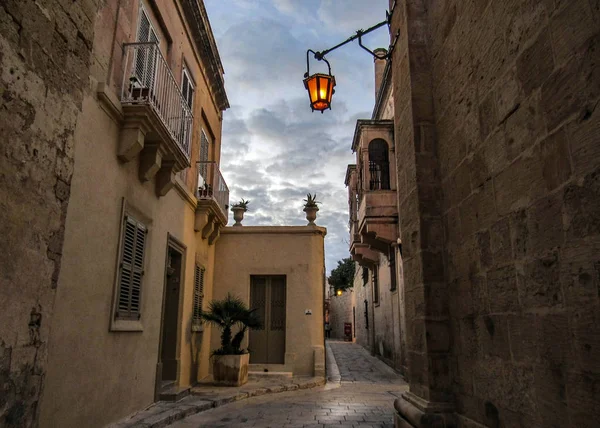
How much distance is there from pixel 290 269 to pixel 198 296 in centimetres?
272

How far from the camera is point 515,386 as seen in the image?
3225mm

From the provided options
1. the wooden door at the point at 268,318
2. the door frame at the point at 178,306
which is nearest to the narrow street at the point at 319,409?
the door frame at the point at 178,306

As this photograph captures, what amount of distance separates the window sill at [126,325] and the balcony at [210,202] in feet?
12.3

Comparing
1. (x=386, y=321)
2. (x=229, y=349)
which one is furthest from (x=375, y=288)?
(x=229, y=349)

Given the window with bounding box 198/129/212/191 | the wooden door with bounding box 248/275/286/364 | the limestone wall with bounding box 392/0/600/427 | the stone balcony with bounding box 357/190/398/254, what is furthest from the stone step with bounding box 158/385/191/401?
the stone balcony with bounding box 357/190/398/254

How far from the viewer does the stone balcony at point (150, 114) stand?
5.94 metres

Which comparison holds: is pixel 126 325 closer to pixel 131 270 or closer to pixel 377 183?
pixel 131 270

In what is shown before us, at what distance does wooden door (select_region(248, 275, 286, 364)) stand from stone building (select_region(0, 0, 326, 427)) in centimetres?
9

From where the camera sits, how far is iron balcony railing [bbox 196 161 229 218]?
1040 centimetres

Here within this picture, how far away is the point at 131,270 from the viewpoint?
21.0 ft

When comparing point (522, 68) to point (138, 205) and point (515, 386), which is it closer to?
point (515, 386)

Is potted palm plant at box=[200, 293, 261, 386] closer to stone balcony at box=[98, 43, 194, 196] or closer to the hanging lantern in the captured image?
stone balcony at box=[98, 43, 194, 196]

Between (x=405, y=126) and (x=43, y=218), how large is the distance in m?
3.97

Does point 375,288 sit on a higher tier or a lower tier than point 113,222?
higher
